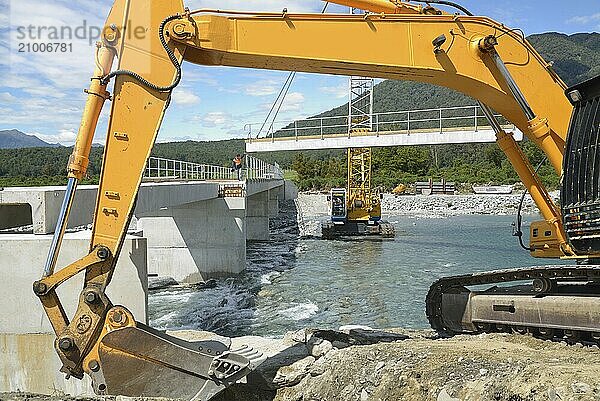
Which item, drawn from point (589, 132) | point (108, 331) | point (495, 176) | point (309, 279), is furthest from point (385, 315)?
point (495, 176)

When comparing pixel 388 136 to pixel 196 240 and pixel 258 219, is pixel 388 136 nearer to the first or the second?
pixel 196 240

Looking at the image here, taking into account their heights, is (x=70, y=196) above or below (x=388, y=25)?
below

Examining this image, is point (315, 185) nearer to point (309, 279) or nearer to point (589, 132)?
point (309, 279)

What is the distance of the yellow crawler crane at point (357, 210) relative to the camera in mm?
34375

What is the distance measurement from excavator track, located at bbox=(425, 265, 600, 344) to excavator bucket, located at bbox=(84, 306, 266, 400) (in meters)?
3.72

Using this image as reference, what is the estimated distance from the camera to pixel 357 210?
35438 mm

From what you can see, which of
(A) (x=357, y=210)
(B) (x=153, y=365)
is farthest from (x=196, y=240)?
(A) (x=357, y=210)

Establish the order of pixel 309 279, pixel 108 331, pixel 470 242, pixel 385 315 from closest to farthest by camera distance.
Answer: pixel 108 331 → pixel 385 315 → pixel 309 279 → pixel 470 242

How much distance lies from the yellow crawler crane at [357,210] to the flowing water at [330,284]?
1380 millimetres

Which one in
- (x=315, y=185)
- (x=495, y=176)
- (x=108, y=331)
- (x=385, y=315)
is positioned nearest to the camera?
(x=108, y=331)

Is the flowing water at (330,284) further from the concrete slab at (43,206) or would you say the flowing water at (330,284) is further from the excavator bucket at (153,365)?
the excavator bucket at (153,365)

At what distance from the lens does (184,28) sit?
651 cm

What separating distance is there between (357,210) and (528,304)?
27.8 meters

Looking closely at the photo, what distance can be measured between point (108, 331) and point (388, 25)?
4.68 meters
